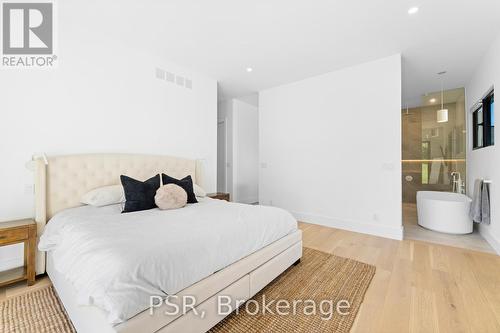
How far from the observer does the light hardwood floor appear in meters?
1.53

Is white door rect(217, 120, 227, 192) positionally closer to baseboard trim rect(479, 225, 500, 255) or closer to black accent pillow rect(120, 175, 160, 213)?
black accent pillow rect(120, 175, 160, 213)

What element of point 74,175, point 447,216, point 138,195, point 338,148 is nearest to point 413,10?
point 338,148

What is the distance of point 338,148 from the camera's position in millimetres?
3809

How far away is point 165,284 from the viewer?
120cm

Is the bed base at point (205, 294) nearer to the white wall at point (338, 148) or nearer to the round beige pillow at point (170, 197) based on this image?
the round beige pillow at point (170, 197)

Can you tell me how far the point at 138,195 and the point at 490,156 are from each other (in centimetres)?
469

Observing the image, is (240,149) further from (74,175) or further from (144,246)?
(144,246)

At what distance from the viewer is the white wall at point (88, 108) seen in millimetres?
2193

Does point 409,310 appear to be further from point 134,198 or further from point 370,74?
point 370,74

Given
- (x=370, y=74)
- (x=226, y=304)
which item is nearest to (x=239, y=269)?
(x=226, y=304)

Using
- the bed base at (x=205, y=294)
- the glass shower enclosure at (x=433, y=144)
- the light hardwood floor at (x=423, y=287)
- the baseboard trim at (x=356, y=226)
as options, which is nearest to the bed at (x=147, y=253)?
the bed base at (x=205, y=294)

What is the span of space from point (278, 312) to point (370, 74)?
3583 mm

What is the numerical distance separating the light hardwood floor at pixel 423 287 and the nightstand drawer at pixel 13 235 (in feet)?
1.56

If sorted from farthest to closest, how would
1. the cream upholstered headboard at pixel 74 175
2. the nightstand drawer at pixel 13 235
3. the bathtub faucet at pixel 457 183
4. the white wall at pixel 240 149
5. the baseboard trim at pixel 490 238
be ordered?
the white wall at pixel 240 149 → the bathtub faucet at pixel 457 183 → the baseboard trim at pixel 490 238 → the cream upholstered headboard at pixel 74 175 → the nightstand drawer at pixel 13 235
